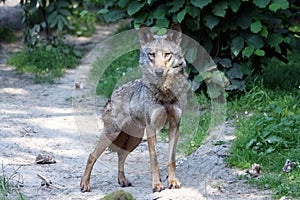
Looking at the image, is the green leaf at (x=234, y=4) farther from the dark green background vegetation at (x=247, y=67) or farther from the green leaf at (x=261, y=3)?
the green leaf at (x=261, y=3)

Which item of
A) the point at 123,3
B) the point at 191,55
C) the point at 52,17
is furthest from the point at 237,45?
the point at 52,17

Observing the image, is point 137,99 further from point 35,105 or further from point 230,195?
point 35,105

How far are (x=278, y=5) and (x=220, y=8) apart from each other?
73 cm

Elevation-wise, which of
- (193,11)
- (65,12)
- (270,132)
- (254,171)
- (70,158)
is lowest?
(70,158)

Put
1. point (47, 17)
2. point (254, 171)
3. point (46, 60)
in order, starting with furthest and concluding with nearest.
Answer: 1. point (47, 17)
2. point (46, 60)
3. point (254, 171)

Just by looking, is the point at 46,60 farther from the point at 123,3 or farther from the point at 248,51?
the point at 248,51

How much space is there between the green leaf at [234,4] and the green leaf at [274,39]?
2.27 ft

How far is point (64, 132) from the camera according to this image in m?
7.91

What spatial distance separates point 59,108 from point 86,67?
2.23m

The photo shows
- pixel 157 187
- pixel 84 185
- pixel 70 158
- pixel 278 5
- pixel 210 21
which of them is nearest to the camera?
pixel 157 187

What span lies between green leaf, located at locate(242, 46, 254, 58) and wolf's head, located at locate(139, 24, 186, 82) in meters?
2.47

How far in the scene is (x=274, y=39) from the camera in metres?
8.15

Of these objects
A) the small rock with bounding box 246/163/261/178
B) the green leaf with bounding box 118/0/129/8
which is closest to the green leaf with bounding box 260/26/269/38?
the green leaf with bounding box 118/0/129/8

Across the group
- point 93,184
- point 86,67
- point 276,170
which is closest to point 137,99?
point 93,184
